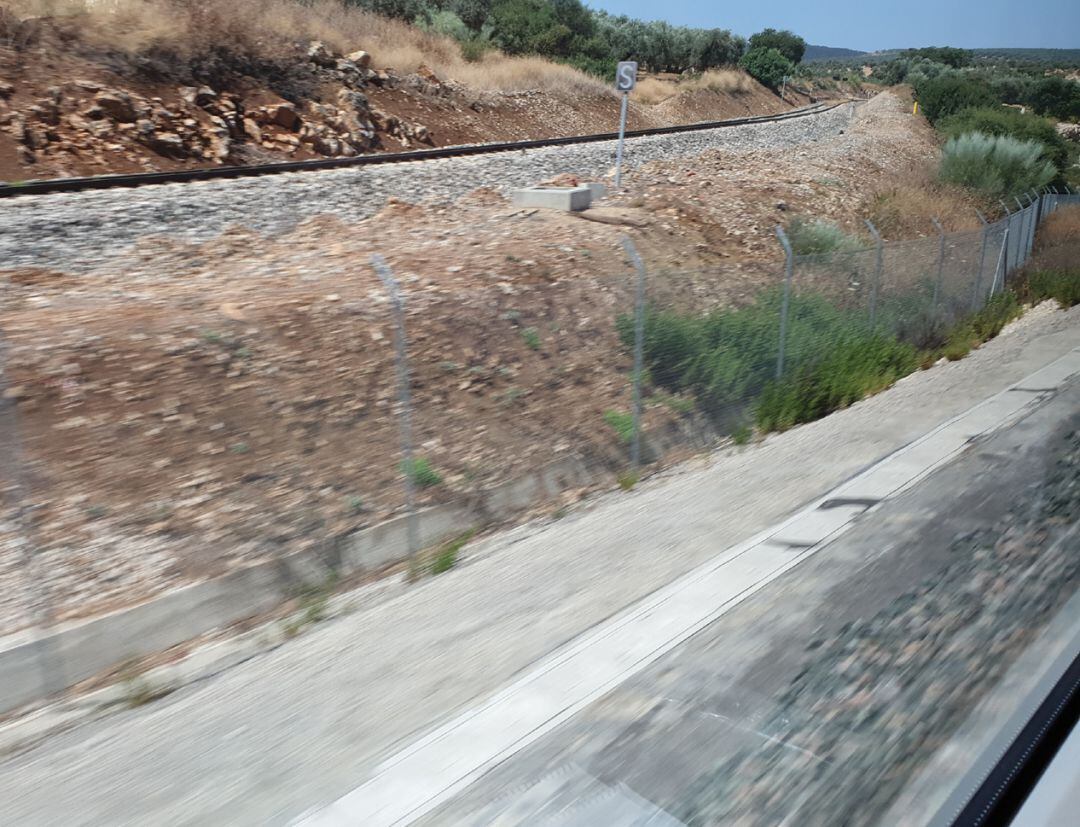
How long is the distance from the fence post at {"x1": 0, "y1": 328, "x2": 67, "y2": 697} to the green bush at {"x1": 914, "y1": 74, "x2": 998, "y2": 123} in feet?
184

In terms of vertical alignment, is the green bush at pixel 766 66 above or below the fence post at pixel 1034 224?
above

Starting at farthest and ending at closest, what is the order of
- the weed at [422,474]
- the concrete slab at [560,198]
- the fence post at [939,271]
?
the concrete slab at [560,198] < the fence post at [939,271] < the weed at [422,474]

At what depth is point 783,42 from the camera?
103 meters

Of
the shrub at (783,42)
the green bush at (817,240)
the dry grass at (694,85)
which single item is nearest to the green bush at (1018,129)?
the dry grass at (694,85)

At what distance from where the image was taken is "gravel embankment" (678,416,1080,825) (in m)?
4.02

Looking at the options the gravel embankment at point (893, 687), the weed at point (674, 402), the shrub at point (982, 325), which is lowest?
the shrub at point (982, 325)

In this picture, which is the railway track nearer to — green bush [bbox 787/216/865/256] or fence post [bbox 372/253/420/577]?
green bush [bbox 787/216/865/256]

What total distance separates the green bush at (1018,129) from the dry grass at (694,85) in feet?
48.3

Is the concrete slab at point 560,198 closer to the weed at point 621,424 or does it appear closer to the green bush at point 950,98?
the weed at point 621,424

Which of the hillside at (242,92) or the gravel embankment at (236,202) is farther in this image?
the hillside at (242,92)

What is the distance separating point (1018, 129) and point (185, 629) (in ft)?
137

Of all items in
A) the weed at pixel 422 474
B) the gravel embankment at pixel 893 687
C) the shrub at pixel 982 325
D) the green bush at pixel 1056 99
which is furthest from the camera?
the green bush at pixel 1056 99

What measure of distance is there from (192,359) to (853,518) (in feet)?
18.0

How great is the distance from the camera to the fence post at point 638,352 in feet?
32.0
